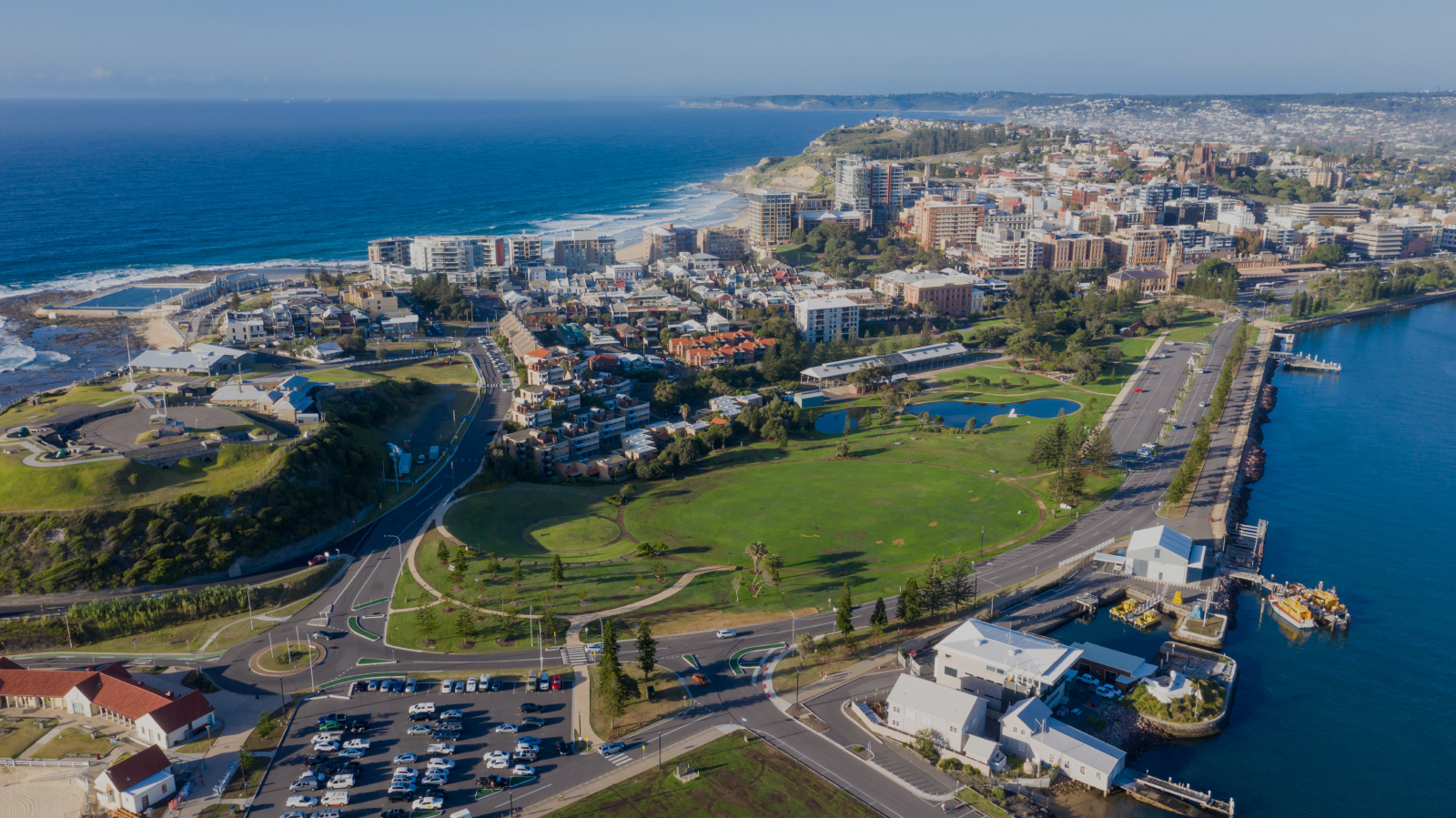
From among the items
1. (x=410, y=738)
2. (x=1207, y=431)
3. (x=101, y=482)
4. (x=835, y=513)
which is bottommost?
(x=410, y=738)

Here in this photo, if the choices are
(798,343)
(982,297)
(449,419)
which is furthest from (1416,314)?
(449,419)

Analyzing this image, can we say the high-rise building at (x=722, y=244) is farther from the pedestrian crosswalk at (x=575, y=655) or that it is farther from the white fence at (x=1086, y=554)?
the pedestrian crosswalk at (x=575, y=655)

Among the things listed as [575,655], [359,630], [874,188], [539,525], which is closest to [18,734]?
[359,630]

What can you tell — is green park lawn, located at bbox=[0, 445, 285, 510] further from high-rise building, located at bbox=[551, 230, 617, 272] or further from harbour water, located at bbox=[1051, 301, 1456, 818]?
high-rise building, located at bbox=[551, 230, 617, 272]

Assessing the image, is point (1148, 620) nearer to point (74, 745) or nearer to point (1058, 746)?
point (1058, 746)

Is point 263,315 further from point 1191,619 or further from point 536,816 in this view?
point 1191,619

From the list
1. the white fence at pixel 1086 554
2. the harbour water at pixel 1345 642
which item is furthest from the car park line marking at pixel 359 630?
the white fence at pixel 1086 554

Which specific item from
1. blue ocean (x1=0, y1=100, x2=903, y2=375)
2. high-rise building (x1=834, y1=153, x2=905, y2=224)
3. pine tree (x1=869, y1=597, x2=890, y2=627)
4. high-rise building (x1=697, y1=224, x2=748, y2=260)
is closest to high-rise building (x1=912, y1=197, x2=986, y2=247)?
high-rise building (x1=834, y1=153, x2=905, y2=224)
